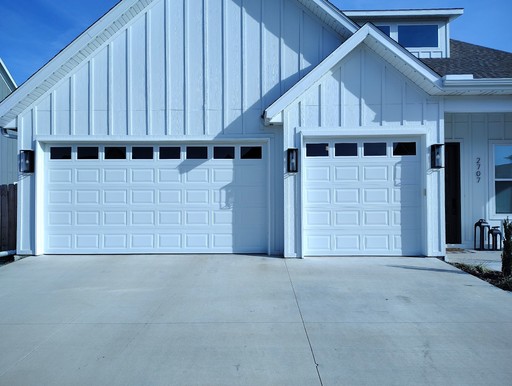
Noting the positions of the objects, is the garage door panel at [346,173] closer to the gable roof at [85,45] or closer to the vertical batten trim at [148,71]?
the gable roof at [85,45]

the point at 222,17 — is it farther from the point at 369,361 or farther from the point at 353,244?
the point at 369,361

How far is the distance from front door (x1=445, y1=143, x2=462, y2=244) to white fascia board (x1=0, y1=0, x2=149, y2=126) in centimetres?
832

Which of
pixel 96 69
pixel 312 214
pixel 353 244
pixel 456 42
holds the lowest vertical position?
pixel 353 244

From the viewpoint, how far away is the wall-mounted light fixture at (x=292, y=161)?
7758 millimetres

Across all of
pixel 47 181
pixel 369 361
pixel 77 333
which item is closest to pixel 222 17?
pixel 47 181

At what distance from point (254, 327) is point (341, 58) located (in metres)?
5.83

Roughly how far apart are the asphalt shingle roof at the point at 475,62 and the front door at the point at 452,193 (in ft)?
5.85

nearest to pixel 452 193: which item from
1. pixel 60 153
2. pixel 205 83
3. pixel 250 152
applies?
pixel 250 152

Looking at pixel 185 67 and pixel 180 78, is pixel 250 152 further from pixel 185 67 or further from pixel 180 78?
pixel 185 67

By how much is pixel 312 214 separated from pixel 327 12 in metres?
4.59

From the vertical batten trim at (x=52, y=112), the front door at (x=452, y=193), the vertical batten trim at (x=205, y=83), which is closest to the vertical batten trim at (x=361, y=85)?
the front door at (x=452, y=193)

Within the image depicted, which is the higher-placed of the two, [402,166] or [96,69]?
[96,69]

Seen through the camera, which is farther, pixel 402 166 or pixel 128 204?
pixel 128 204

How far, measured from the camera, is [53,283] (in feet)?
20.1
